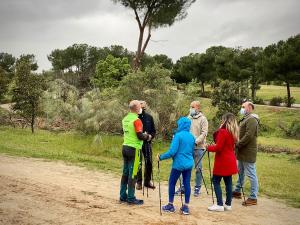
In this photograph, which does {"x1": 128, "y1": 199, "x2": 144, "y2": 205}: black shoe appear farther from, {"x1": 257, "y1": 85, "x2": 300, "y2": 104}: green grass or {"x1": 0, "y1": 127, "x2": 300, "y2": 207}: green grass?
{"x1": 257, "y1": 85, "x2": 300, "y2": 104}: green grass

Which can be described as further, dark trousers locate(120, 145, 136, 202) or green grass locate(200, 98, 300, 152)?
green grass locate(200, 98, 300, 152)

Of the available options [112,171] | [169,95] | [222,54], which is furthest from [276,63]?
[112,171]

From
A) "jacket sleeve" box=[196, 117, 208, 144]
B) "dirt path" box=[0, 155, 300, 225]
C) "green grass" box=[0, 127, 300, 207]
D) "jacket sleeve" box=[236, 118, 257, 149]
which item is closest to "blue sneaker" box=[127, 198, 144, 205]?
"dirt path" box=[0, 155, 300, 225]

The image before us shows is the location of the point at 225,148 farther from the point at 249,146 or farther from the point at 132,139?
the point at 132,139

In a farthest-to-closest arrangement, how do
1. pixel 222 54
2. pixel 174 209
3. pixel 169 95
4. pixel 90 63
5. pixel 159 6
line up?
1. pixel 90 63
2. pixel 222 54
3. pixel 159 6
4. pixel 169 95
5. pixel 174 209

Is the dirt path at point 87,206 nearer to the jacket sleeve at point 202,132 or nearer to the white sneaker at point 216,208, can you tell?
the white sneaker at point 216,208

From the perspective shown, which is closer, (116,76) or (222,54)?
(116,76)

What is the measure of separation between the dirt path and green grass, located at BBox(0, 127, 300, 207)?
5.65 feet

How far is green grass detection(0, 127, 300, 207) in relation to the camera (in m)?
13.0

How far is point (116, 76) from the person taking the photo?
5272 cm

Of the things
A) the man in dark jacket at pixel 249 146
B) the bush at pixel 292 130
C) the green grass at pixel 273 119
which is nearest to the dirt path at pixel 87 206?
the man in dark jacket at pixel 249 146

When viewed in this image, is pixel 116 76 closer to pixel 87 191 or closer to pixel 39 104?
pixel 39 104

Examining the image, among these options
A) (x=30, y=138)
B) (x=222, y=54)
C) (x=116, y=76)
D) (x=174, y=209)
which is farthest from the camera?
(x=222, y=54)

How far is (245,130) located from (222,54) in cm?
4859
